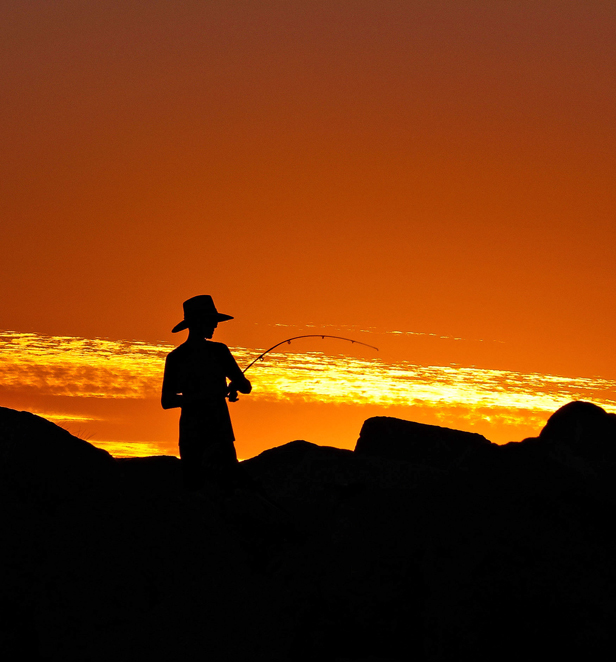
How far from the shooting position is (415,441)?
1320 cm

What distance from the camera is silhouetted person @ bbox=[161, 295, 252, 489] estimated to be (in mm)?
10305

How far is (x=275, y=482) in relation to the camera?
11609 mm

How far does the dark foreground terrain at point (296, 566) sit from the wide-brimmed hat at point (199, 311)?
6.03 ft

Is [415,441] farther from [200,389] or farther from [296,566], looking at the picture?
[296,566]

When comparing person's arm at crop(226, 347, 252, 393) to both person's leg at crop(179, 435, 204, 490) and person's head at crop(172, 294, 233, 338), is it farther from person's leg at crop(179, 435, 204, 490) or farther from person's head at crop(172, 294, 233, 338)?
person's leg at crop(179, 435, 204, 490)

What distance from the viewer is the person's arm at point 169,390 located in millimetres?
10297

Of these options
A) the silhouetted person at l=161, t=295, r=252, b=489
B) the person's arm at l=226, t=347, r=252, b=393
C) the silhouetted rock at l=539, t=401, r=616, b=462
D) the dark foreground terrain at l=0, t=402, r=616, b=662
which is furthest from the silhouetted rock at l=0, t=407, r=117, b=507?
the silhouetted rock at l=539, t=401, r=616, b=462

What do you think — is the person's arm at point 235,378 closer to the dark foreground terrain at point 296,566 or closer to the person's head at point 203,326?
the person's head at point 203,326

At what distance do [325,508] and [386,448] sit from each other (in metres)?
2.76

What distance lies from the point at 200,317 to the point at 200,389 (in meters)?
0.84

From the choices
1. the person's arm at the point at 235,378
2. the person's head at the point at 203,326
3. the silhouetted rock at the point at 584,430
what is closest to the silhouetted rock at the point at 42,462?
the person's arm at the point at 235,378

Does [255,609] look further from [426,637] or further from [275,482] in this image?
[275,482]

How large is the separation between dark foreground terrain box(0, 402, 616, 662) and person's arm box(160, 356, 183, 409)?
3.20 ft

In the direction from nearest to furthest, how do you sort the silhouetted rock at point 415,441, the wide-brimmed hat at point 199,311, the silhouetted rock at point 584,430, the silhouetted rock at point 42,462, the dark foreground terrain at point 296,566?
the dark foreground terrain at point 296,566, the silhouetted rock at point 42,462, the wide-brimmed hat at point 199,311, the silhouetted rock at point 584,430, the silhouetted rock at point 415,441
